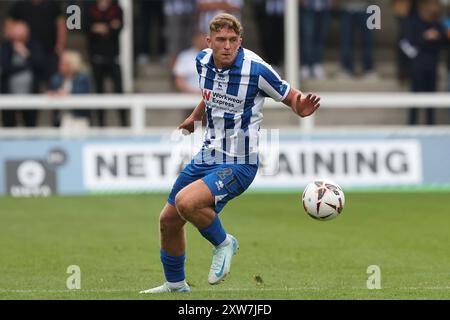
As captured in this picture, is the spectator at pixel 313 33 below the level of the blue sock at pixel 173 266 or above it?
above

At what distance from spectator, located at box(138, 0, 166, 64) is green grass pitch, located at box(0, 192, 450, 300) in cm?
550

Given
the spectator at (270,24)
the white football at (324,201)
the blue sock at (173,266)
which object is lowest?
the blue sock at (173,266)

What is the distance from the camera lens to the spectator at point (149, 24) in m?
23.2

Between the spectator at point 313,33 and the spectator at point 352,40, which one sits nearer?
the spectator at point 313,33

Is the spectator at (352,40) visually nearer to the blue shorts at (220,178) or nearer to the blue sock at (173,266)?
the blue shorts at (220,178)

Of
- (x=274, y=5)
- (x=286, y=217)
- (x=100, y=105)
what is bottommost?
(x=286, y=217)

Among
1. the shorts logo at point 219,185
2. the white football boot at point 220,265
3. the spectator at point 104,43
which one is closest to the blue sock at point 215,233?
the white football boot at point 220,265

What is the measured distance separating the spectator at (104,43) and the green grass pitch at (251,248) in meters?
2.80

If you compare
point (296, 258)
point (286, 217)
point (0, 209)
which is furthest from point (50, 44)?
point (296, 258)

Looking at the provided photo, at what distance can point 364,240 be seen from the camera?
13.7 metres

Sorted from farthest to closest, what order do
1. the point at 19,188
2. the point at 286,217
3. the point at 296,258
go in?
the point at 19,188, the point at 286,217, the point at 296,258

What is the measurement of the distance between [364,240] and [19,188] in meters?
7.00

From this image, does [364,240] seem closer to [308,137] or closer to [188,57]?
[308,137]

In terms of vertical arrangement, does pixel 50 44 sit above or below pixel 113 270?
above
